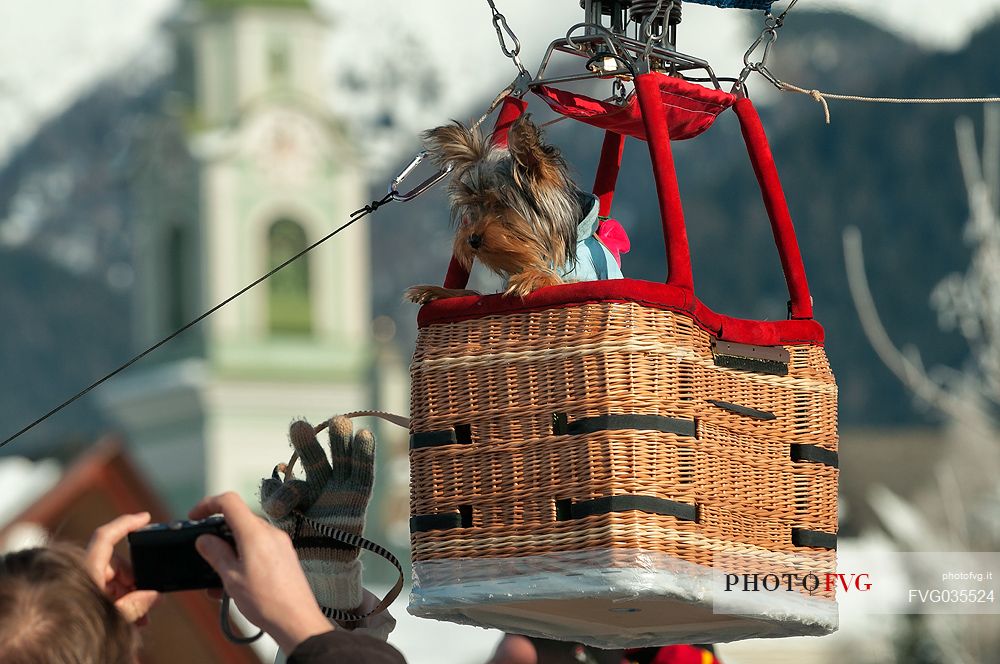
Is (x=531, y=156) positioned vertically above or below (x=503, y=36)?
below

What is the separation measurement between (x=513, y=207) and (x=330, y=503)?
0.55m

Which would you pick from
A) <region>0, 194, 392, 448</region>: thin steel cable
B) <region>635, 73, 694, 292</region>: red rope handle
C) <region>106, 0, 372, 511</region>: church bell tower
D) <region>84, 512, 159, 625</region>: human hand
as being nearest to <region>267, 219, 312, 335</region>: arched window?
<region>106, 0, 372, 511</region>: church bell tower

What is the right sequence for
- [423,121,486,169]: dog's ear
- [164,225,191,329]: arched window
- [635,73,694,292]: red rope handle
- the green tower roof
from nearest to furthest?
1. [635,73,694,292]: red rope handle
2. [423,121,486,169]: dog's ear
3. the green tower roof
4. [164,225,191,329]: arched window

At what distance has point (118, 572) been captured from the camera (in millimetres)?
3203

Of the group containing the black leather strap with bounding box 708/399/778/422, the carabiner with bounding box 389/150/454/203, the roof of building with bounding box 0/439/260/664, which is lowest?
the roof of building with bounding box 0/439/260/664

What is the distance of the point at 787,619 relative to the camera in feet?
12.9

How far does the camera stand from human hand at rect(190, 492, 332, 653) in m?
3.02

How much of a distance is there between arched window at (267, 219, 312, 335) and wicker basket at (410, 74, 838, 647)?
4480cm

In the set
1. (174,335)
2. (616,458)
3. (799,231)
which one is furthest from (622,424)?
(799,231)

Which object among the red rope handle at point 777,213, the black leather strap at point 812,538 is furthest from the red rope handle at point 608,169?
the black leather strap at point 812,538

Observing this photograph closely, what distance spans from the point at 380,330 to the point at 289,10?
8.51 meters

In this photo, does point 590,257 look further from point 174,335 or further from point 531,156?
point 174,335

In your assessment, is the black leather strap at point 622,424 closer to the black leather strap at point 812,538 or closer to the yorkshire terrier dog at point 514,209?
the yorkshire terrier dog at point 514,209

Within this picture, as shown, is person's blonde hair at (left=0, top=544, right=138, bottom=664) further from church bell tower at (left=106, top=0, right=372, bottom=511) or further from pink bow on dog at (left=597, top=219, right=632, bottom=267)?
church bell tower at (left=106, top=0, right=372, bottom=511)
